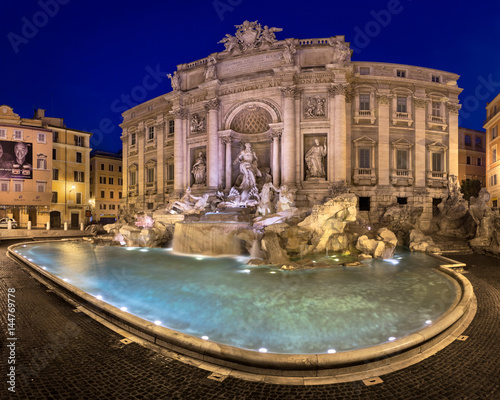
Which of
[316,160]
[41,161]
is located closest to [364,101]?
[316,160]

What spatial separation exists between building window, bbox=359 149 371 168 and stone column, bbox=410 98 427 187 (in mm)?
3731

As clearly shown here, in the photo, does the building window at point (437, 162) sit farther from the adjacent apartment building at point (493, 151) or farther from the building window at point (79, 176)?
the building window at point (79, 176)

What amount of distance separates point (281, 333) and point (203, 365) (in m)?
1.68

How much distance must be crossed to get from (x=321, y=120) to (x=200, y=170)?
10411mm

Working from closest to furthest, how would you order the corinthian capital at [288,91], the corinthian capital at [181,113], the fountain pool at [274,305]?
the fountain pool at [274,305] → the corinthian capital at [288,91] → the corinthian capital at [181,113]

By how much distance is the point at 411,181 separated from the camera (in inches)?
864

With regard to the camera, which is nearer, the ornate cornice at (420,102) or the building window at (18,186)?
the ornate cornice at (420,102)

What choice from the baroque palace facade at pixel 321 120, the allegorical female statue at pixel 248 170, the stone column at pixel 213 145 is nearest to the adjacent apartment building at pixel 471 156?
the baroque palace facade at pixel 321 120

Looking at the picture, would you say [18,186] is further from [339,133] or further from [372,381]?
[372,381]

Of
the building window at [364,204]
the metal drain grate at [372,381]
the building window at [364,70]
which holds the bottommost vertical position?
the metal drain grate at [372,381]

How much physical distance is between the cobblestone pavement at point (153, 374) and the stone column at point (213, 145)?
59.6ft

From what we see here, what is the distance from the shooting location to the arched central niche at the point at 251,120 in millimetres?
22491

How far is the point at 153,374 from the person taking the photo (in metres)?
3.55

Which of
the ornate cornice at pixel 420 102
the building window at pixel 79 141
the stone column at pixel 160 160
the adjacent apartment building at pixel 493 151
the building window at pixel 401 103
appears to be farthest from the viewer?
the building window at pixel 79 141
